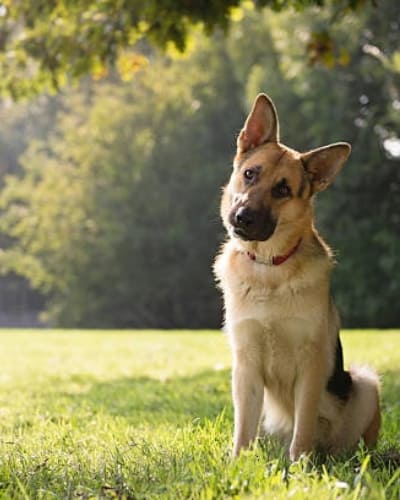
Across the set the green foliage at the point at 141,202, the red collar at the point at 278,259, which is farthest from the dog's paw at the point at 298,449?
the green foliage at the point at 141,202

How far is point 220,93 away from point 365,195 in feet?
29.6

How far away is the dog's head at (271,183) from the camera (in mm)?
4098

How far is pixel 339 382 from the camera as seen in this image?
4.41m

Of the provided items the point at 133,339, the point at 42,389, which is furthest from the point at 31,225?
the point at 42,389

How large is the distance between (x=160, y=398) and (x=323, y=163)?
3.77m

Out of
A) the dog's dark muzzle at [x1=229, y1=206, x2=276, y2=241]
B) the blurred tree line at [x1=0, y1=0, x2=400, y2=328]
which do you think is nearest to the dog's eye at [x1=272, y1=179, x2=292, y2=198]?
the dog's dark muzzle at [x1=229, y1=206, x2=276, y2=241]

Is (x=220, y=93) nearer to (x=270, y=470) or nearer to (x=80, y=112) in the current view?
(x=80, y=112)

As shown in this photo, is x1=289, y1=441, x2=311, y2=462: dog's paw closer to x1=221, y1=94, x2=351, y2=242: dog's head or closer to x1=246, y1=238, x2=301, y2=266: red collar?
x1=246, y1=238, x2=301, y2=266: red collar

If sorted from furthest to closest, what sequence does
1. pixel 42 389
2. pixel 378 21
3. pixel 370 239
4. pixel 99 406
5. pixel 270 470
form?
pixel 370 239
pixel 378 21
pixel 42 389
pixel 99 406
pixel 270 470

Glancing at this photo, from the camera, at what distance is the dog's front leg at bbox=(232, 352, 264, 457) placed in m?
4.10

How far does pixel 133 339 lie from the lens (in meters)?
16.7

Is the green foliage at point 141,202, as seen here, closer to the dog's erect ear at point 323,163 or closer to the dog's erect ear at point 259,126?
the dog's erect ear at point 259,126

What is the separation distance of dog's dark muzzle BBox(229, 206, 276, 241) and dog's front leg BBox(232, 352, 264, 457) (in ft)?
2.21

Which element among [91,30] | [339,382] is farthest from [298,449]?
[91,30]
